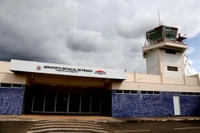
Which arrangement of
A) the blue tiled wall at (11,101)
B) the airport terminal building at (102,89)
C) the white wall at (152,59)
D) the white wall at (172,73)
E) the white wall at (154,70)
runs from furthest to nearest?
the white wall at (152,59)
the white wall at (154,70)
the white wall at (172,73)
the airport terminal building at (102,89)
the blue tiled wall at (11,101)

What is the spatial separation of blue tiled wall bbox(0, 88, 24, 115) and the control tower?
16596 mm

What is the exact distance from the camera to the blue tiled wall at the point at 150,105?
1586 centimetres

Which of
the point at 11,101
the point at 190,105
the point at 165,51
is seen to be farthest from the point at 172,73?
the point at 11,101

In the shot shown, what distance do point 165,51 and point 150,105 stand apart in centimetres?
892

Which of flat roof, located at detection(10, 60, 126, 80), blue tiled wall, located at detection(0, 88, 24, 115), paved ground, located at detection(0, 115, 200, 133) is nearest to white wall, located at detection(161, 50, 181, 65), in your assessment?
flat roof, located at detection(10, 60, 126, 80)

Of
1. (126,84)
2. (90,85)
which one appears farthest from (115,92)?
(90,85)

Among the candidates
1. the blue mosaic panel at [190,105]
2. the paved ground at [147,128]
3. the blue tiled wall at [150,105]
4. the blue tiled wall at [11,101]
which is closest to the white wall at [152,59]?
the blue tiled wall at [150,105]

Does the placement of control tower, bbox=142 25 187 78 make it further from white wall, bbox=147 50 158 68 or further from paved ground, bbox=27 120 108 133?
paved ground, bbox=27 120 108 133

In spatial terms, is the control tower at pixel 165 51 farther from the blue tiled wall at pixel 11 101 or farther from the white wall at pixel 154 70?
the blue tiled wall at pixel 11 101

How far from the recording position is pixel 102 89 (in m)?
19.2

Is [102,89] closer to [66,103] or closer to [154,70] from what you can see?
[66,103]

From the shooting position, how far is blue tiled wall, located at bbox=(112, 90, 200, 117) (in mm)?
15859

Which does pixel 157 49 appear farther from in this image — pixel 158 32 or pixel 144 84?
pixel 144 84

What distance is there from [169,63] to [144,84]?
6686 millimetres
